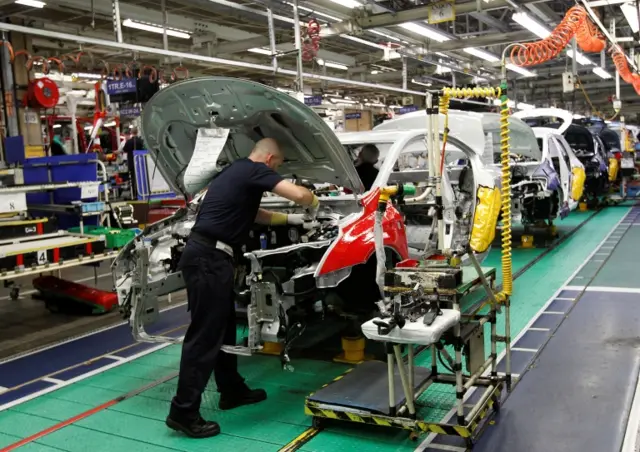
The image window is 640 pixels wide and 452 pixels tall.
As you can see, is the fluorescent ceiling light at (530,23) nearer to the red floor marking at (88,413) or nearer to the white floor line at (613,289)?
the white floor line at (613,289)

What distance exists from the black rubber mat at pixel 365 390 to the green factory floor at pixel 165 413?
0.20m

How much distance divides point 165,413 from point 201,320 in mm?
863

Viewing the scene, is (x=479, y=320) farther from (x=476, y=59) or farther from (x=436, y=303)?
(x=476, y=59)

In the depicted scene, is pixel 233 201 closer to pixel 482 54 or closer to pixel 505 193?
pixel 505 193

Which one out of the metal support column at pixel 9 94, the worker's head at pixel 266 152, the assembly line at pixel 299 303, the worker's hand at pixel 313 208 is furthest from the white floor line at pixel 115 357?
the metal support column at pixel 9 94

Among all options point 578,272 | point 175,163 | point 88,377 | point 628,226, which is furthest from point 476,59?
point 88,377

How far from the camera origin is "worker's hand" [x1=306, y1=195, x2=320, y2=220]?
13.8 feet

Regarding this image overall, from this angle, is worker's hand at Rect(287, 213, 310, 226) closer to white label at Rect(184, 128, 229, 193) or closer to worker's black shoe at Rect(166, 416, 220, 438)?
white label at Rect(184, 128, 229, 193)

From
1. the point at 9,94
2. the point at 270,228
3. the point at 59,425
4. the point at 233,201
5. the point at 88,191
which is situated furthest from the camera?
the point at 9,94

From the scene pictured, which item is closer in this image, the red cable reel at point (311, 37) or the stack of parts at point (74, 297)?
the stack of parts at point (74, 297)

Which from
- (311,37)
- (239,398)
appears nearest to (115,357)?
(239,398)

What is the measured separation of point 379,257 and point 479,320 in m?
0.77

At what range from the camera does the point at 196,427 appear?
3.90 metres

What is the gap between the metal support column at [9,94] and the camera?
9359 millimetres
